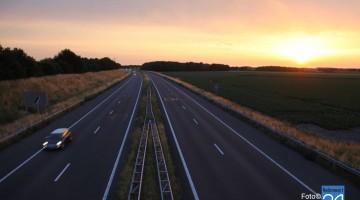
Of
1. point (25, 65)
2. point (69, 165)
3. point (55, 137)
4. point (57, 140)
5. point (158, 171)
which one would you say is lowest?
point (69, 165)

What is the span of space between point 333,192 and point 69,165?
14.3 meters

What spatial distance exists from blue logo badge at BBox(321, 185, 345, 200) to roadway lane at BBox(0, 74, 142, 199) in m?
9.76

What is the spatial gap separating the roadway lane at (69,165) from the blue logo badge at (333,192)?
9762 millimetres

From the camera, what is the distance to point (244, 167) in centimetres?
1745

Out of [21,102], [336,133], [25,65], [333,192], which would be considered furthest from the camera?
[25,65]

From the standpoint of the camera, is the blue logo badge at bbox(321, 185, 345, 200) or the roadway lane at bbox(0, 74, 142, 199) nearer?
the blue logo badge at bbox(321, 185, 345, 200)

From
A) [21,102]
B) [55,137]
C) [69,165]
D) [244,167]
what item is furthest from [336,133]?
[21,102]

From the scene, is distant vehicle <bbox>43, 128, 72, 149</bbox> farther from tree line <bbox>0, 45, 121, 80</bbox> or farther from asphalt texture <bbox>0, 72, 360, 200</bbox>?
tree line <bbox>0, 45, 121, 80</bbox>

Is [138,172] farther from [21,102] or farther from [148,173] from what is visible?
[21,102]

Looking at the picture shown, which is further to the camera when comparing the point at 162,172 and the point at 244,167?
the point at 244,167

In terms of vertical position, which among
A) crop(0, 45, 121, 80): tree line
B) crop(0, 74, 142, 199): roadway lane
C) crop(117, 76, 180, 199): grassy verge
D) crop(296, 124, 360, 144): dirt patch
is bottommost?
crop(296, 124, 360, 144): dirt patch

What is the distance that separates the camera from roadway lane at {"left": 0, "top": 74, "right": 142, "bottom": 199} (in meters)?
14.5

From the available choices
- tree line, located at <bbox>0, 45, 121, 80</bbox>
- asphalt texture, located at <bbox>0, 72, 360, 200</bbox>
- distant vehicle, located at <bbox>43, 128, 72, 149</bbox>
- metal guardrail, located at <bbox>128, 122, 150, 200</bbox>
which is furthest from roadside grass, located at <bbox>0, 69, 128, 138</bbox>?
metal guardrail, located at <bbox>128, 122, 150, 200</bbox>

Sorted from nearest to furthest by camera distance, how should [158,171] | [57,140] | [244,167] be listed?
[158,171], [244,167], [57,140]
